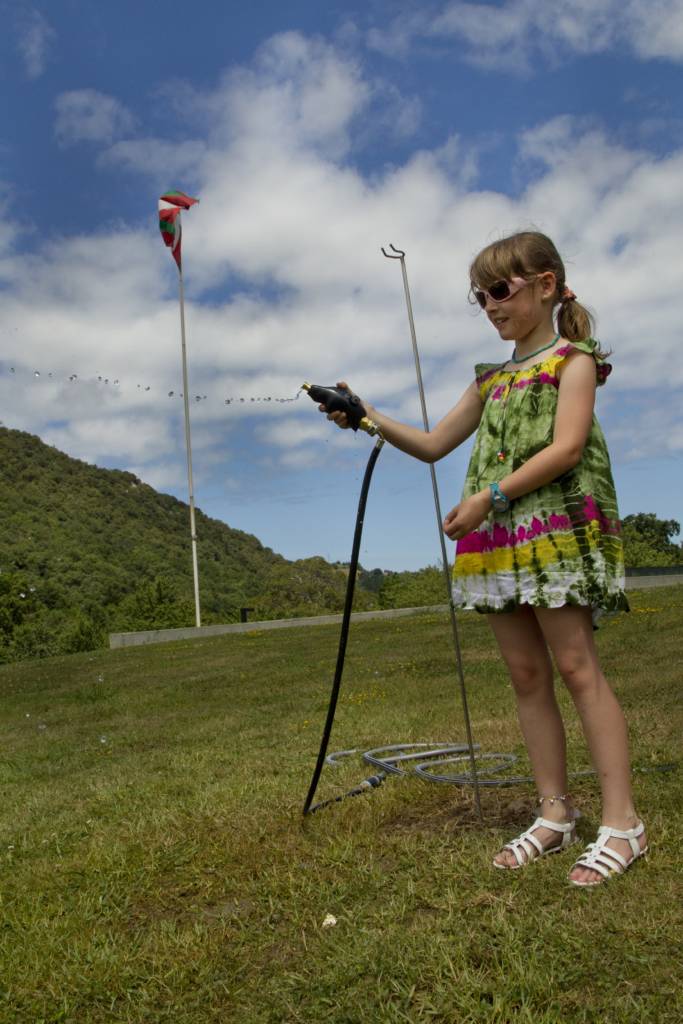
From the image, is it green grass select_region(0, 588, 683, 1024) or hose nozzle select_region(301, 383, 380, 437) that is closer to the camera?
green grass select_region(0, 588, 683, 1024)

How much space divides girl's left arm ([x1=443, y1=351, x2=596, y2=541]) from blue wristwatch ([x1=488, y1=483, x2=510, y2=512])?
1 centimetres

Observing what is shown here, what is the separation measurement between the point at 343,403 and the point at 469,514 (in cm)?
68

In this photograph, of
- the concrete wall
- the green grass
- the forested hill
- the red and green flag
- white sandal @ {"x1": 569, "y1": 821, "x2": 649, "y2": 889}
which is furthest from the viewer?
the forested hill

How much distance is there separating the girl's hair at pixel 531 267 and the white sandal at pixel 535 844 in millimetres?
1547

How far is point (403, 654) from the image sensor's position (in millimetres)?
12828

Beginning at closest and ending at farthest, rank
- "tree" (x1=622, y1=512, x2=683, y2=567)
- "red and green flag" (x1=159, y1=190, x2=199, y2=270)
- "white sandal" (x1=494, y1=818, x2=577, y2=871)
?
1. "white sandal" (x1=494, y1=818, x2=577, y2=871)
2. "red and green flag" (x1=159, y1=190, x2=199, y2=270)
3. "tree" (x1=622, y1=512, x2=683, y2=567)

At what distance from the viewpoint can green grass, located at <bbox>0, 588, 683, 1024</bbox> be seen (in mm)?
2078

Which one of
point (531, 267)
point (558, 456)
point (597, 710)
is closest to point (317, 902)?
point (597, 710)

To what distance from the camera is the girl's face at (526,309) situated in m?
2.78

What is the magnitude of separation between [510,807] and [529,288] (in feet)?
6.31

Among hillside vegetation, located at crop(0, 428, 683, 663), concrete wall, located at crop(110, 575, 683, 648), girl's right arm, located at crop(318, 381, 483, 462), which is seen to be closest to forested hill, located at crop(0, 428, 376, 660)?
hillside vegetation, located at crop(0, 428, 683, 663)

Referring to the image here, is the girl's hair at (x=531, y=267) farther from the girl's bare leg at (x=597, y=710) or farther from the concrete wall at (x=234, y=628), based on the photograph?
the concrete wall at (x=234, y=628)

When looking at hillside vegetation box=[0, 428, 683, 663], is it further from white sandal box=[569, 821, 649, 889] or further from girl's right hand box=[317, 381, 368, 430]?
white sandal box=[569, 821, 649, 889]

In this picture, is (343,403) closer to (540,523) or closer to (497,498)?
(497,498)
